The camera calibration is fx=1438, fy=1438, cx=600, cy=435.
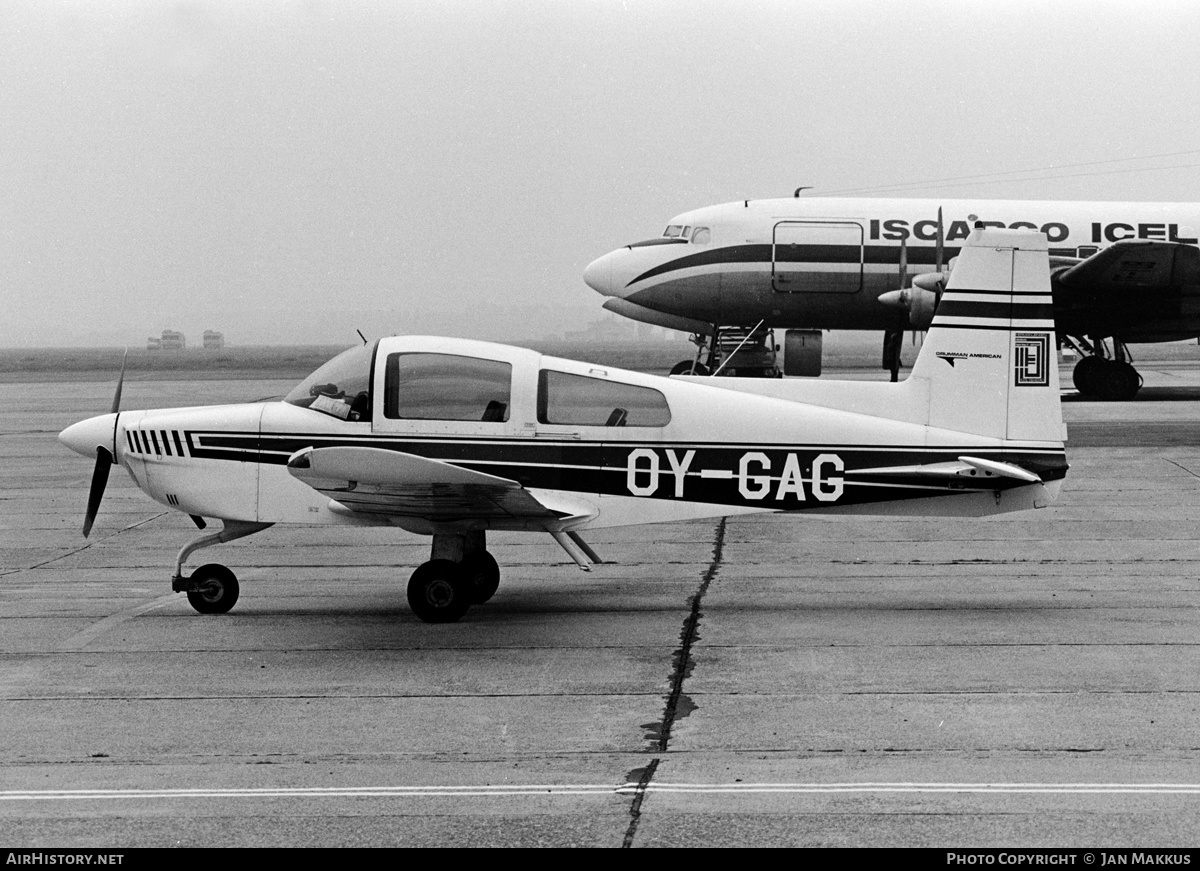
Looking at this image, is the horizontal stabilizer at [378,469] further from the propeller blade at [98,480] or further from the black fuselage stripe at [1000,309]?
the black fuselage stripe at [1000,309]

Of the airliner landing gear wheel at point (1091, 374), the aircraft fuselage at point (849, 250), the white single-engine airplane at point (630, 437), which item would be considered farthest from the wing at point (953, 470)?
the airliner landing gear wheel at point (1091, 374)

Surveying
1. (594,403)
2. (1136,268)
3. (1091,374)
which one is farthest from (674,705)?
(1091,374)

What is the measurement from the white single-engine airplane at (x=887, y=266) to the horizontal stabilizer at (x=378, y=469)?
1965 centimetres

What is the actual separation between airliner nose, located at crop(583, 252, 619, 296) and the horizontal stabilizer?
22320 millimetres

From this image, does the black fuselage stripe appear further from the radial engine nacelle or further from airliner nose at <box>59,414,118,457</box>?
the radial engine nacelle

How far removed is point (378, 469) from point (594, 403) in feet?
5.89

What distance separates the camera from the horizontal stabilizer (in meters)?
9.49

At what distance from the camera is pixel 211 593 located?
10883 millimetres

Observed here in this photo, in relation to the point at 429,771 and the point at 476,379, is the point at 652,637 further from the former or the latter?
the point at 429,771

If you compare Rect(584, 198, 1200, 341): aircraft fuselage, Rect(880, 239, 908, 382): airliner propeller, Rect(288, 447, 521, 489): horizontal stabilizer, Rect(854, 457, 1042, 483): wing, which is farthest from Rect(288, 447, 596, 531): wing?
Rect(584, 198, 1200, 341): aircraft fuselage

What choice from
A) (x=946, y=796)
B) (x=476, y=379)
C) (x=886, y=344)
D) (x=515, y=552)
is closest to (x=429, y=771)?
(x=946, y=796)

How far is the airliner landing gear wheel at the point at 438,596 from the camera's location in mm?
10383

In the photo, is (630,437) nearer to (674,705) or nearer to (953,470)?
(953,470)

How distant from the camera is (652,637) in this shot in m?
9.96
